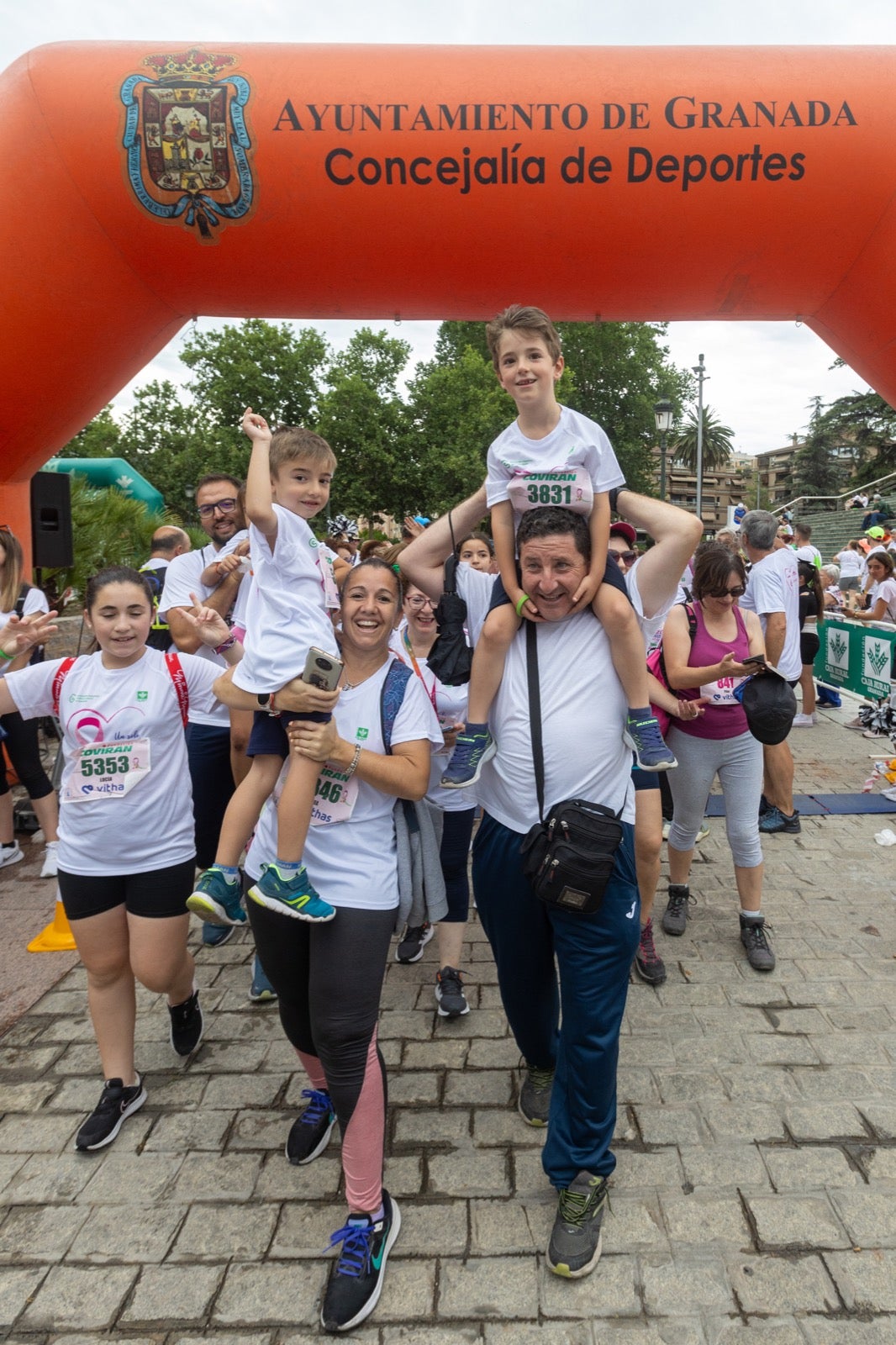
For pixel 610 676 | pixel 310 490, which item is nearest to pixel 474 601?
pixel 610 676

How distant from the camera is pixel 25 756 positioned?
5258 millimetres

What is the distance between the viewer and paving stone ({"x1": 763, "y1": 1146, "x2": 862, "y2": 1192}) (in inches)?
98.7

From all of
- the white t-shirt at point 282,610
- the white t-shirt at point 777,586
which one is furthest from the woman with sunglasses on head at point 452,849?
the white t-shirt at point 777,586

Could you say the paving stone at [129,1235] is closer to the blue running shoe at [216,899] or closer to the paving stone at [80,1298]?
the paving stone at [80,1298]

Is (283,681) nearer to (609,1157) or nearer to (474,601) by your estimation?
(474,601)

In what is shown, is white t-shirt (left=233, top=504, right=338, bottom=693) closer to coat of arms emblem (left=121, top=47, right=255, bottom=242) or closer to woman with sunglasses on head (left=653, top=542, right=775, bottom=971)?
woman with sunglasses on head (left=653, top=542, right=775, bottom=971)

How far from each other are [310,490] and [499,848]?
1.44m

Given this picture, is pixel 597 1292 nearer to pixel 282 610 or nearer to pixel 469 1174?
pixel 469 1174

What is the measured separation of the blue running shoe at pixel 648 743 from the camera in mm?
2457

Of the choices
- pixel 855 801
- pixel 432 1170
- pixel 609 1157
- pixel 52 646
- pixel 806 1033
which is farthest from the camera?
pixel 52 646

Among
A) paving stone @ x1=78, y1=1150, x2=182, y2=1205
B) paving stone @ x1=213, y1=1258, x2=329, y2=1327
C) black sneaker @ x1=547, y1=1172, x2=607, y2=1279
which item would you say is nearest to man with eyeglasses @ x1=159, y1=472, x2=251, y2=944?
paving stone @ x1=78, y1=1150, x2=182, y2=1205

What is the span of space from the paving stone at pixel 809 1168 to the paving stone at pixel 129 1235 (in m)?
A: 1.86

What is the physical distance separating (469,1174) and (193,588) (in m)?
2.74

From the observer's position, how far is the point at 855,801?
6.23 meters
